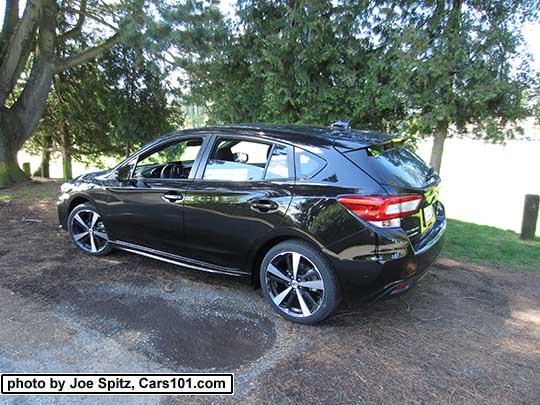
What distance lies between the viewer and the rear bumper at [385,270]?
279 centimetres

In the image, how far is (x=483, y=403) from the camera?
230cm

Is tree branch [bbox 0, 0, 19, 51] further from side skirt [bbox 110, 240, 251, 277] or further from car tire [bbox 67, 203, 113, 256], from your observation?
side skirt [bbox 110, 240, 251, 277]

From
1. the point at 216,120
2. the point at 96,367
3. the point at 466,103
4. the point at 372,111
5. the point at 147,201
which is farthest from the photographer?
the point at 216,120

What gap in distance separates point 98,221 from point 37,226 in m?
2.10

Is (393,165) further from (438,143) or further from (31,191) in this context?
(31,191)

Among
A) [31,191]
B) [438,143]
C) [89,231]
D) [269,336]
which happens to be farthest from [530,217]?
[31,191]

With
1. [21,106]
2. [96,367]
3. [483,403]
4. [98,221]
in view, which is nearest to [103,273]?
[98,221]

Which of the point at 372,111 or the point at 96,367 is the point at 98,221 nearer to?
the point at 96,367

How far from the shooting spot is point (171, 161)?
4.55 metres

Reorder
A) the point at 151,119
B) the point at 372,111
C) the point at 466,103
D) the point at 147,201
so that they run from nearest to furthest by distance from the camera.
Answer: the point at 147,201 < the point at 466,103 < the point at 372,111 < the point at 151,119

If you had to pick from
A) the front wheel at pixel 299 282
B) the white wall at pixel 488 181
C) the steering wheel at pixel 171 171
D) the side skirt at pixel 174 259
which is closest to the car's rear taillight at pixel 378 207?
the front wheel at pixel 299 282

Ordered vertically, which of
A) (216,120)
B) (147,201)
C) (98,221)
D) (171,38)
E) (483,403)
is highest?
(171,38)

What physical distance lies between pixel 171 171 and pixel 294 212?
1.92 m

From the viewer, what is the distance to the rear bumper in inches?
110
